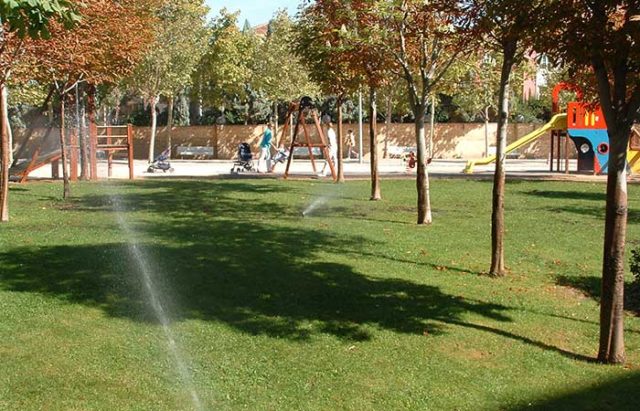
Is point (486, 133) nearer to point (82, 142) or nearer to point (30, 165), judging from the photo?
point (82, 142)

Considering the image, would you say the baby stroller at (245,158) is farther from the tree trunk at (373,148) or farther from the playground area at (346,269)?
the tree trunk at (373,148)

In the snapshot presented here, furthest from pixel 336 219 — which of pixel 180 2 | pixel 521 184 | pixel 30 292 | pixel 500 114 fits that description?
pixel 180 2

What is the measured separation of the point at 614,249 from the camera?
644cm

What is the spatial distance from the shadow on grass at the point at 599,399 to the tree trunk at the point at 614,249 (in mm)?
443

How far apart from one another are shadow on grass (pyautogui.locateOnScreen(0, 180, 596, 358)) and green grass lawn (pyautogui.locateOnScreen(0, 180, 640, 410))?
0.03m

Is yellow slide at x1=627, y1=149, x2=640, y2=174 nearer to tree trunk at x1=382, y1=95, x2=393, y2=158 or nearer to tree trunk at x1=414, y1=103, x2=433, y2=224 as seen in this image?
tree trunk at x1=382, y1=95, x2=393, y2=158

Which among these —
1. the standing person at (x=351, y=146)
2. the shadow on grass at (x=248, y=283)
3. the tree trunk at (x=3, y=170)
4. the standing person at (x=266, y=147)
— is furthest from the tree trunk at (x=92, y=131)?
the standing person at (x=351, y=146)

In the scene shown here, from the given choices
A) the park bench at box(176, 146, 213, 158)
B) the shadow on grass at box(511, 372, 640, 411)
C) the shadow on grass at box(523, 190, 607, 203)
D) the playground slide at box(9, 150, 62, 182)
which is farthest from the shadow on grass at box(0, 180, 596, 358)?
the park bench at box(176, 146, 213, 158)

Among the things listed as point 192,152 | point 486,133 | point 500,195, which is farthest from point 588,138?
point 192,152

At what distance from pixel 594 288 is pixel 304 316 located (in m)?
3.55

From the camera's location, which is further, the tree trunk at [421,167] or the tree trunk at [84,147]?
the tree trunk at [84,147]

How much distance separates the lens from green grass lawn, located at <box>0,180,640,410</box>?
5812mm

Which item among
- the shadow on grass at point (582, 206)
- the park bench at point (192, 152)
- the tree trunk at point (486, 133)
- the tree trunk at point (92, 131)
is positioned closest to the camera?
the shadow on grass at point (582, 206)

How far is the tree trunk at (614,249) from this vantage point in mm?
6395
